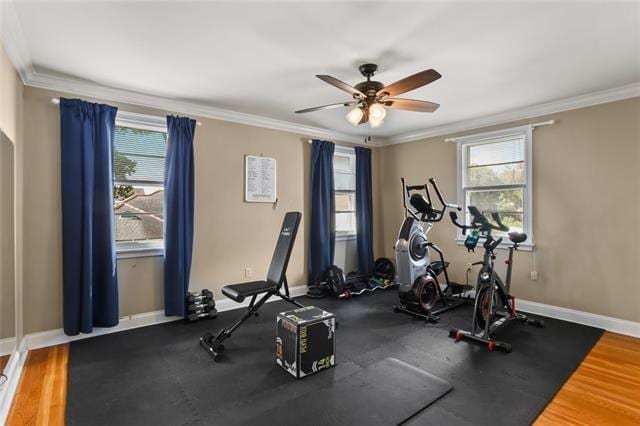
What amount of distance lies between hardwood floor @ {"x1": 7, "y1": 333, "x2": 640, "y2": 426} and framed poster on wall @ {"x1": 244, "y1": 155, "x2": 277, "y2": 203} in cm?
253

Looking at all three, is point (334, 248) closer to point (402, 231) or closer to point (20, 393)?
point (402, 231)

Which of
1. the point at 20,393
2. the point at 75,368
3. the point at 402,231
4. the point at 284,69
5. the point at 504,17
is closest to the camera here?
the point at 504,17

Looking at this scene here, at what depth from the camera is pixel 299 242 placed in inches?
197

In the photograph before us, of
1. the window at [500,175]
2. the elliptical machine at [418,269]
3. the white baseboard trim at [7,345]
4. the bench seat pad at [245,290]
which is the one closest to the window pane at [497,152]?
the window at [500,175]

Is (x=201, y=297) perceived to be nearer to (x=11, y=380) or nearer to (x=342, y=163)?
(x=11, y=380)

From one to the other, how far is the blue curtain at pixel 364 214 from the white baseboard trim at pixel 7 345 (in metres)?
4.28

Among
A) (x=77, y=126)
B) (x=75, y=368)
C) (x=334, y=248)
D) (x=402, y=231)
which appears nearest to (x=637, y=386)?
(x=402, y=231)

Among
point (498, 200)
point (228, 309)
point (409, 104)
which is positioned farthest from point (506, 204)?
point (228, 309)

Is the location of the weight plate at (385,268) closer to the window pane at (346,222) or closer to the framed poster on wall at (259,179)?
the window pane at (346,222)

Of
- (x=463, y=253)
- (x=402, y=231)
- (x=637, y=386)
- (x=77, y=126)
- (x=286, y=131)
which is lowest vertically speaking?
(x=637, y=386)

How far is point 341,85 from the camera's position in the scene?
2562mm

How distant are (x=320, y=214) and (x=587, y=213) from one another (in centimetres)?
327

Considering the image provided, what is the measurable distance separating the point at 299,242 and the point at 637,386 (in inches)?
149

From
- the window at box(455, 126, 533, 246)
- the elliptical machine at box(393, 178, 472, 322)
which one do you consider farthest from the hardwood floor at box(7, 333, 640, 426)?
the window at box(455, 126, 533, 246)
